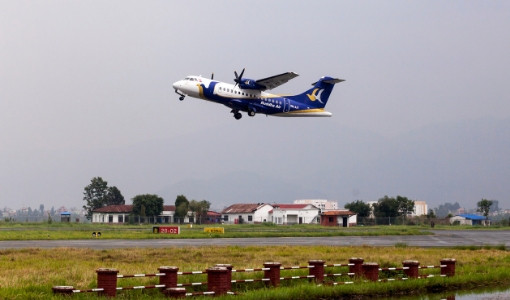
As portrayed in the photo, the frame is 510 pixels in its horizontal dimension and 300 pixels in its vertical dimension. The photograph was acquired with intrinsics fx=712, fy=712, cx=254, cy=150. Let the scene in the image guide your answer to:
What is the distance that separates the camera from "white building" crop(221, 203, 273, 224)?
146 metres

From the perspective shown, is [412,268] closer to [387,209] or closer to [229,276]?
[229,276]

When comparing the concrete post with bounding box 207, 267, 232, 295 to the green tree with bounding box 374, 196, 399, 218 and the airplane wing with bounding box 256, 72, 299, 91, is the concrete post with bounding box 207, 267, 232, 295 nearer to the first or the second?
the airplane wing with bounding box 256, 72, 299, 91

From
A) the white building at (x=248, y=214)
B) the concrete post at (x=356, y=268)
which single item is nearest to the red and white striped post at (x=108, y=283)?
the concrete post at (x=356, y=268)

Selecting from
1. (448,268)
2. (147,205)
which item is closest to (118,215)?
(147,205)

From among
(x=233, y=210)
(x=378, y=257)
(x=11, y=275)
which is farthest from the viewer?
(x=233, y=210)

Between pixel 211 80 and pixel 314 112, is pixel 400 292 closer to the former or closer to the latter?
pixel 211 80

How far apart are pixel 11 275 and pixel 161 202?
4600 inches

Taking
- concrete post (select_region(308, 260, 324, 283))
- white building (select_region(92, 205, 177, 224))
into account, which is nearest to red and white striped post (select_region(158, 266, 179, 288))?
concrete post (select_region(308, 260, 324, 283))

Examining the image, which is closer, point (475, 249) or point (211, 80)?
point (475, 249)

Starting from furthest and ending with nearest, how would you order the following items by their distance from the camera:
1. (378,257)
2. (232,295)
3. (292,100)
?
1. (292,100)
2. (378,257)
3. (232,295)

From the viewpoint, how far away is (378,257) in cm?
3678

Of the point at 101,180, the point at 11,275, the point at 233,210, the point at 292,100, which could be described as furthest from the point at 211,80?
the point at 101,180

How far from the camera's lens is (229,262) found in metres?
34.5

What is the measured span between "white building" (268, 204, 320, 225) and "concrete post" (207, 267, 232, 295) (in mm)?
117906
